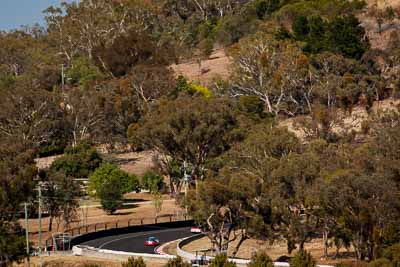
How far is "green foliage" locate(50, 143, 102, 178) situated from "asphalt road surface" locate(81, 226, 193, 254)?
1855cm

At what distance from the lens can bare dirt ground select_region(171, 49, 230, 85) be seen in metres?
119

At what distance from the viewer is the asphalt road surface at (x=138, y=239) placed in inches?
2331

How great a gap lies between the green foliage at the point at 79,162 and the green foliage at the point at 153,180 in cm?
551

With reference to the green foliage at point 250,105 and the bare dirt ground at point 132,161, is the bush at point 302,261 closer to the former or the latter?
the bare dirt ground at point 132,161

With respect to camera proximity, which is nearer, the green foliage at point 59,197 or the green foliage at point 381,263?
the green foliage at point 381,263

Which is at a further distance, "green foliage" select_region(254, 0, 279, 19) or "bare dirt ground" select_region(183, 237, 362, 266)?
"green foliage" select_region(254, 0, 279, 19)

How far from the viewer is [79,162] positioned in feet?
Result: 287

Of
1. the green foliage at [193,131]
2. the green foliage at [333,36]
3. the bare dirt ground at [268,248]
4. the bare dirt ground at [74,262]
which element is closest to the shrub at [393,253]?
the bare dirt ground at [268,248]

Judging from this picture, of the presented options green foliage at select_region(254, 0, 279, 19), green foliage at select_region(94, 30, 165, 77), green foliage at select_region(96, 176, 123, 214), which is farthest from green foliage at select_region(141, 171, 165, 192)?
green foliage at select_region(254, 0, 279, 19)

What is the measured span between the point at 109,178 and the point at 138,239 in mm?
15554

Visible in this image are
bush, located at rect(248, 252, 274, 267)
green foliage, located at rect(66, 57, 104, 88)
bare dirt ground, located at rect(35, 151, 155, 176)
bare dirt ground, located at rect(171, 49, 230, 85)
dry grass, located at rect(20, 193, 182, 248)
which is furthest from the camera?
bare dirt ground, located at rect(171, 49, 230, 85)

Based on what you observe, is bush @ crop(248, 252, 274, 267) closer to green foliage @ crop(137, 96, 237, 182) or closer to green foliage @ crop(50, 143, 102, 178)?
green foliage @ crop(137, 96, 237, 182)

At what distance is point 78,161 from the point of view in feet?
287

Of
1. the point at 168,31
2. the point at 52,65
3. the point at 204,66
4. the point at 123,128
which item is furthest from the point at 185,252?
the point at 168,31
